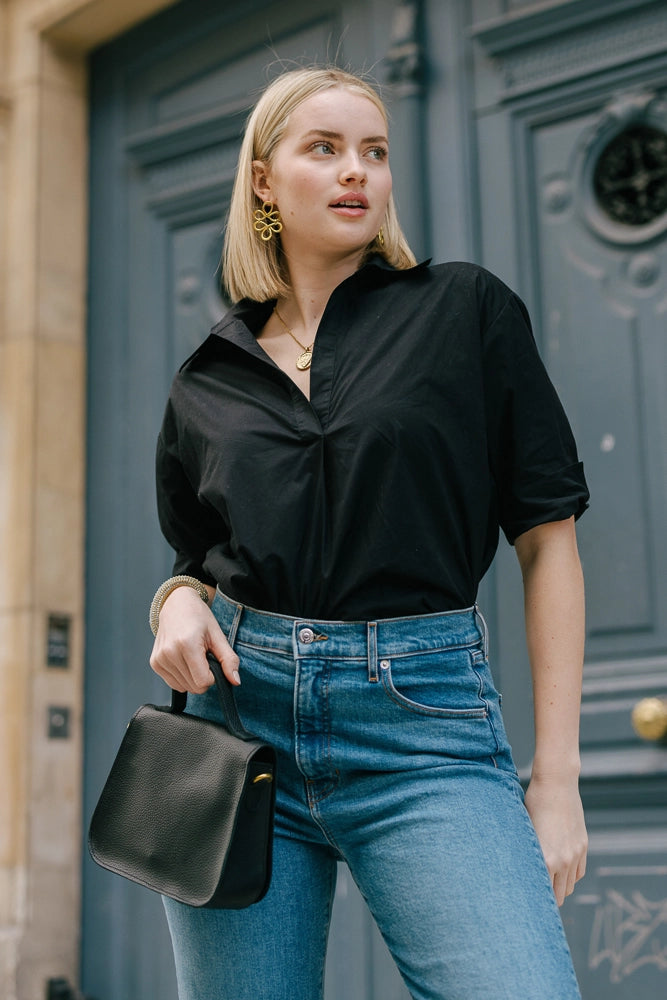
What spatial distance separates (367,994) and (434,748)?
1625 mm

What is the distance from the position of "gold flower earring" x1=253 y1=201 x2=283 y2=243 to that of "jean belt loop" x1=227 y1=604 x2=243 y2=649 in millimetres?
567

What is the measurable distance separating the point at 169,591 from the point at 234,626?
0.19 m

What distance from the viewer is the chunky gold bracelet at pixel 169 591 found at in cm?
178

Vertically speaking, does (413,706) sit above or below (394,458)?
below

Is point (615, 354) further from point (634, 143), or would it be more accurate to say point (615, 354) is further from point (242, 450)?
point (242, 450)

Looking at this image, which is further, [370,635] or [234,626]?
[234,626]

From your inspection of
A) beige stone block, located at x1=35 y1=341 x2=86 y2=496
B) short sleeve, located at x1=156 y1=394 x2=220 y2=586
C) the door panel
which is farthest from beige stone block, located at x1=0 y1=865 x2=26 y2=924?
short sleeve, located at x1=156 y1=394 x2=220 y2=586

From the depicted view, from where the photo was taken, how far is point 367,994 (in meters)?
2.88

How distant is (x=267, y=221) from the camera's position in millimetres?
1896

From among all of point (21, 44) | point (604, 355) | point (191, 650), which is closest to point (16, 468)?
point (21, 44)

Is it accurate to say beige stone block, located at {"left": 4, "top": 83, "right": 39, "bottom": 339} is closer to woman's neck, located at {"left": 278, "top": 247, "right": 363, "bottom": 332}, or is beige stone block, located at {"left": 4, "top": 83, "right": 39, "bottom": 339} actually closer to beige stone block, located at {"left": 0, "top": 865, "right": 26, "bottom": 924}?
beige stone block, located at {"left": 0, "top": 865, "right": 26, "bottom": 924}

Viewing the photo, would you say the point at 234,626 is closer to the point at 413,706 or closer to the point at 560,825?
the point at 413,706

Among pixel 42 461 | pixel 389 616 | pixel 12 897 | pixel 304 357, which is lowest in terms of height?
pixel 12 897

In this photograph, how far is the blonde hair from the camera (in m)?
1.81
